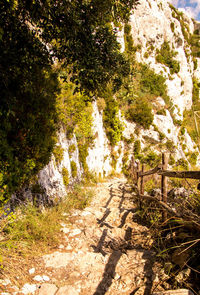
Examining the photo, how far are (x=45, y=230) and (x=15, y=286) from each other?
4.23 feet

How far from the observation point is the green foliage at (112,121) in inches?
539

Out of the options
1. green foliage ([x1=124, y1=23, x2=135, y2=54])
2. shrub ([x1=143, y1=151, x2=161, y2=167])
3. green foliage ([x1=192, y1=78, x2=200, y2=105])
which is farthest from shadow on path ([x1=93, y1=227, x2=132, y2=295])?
green foliage ([x1=192, y1=78, x2=200, y2=105])

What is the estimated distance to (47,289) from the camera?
2.59 metres

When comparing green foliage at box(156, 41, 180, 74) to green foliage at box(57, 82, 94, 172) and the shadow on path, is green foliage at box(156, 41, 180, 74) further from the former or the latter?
the shadow on path

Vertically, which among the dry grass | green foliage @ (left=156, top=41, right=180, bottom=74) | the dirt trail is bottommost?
the dirt trail

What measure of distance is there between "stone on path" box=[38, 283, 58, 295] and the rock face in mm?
2626

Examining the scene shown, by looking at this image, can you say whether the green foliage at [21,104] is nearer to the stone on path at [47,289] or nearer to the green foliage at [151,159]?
the stone on path at [47,289]

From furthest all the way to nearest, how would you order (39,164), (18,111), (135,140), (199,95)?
(199,95) < (135,140) < (39,164) < (18,111)

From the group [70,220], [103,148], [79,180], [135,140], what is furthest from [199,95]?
[70,220]

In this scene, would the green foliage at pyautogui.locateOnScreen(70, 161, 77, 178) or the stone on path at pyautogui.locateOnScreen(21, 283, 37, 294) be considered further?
the green foliage at pyautogui.locateOnScreen(70, 161, 77, 178)

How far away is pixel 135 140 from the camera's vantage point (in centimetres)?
1590

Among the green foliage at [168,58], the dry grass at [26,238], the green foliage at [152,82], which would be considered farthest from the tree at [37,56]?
the green foliage at [168,58]

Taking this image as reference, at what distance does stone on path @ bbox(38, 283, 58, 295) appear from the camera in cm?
253

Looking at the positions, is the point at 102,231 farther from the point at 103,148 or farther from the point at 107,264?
the point at 103,148
